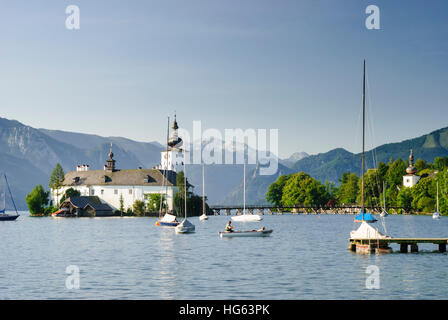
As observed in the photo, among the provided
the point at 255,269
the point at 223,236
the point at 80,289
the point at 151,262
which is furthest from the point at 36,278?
the point at 223,236

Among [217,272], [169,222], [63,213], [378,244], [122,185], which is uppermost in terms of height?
[122,185]

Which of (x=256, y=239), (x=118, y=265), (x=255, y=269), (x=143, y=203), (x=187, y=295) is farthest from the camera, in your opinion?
(x=143, y=203)

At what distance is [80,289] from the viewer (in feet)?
120

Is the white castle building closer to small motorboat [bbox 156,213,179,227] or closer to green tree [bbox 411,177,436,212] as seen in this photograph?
small motorboat [bbox 156,213,179,227]

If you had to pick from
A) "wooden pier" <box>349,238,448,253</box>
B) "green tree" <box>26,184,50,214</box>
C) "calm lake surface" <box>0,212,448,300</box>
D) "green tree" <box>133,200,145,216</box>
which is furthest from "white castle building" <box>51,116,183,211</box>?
"wooden pier" <box>349,238,448,253</box>

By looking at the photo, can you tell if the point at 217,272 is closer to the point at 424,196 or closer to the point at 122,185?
the point at 122,185

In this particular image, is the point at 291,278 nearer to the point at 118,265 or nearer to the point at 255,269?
the point at 255,269

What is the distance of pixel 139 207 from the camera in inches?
6540

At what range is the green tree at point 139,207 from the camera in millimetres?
165875

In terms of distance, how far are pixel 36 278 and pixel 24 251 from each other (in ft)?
78.2

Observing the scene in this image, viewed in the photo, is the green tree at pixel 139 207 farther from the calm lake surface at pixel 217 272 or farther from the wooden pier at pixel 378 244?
the wooden pier at pixel 378 244

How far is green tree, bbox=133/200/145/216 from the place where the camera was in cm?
16588

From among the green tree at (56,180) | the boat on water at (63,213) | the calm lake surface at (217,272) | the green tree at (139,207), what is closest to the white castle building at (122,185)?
the green tree at (56,180)

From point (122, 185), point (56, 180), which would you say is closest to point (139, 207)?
point (122, 185)
